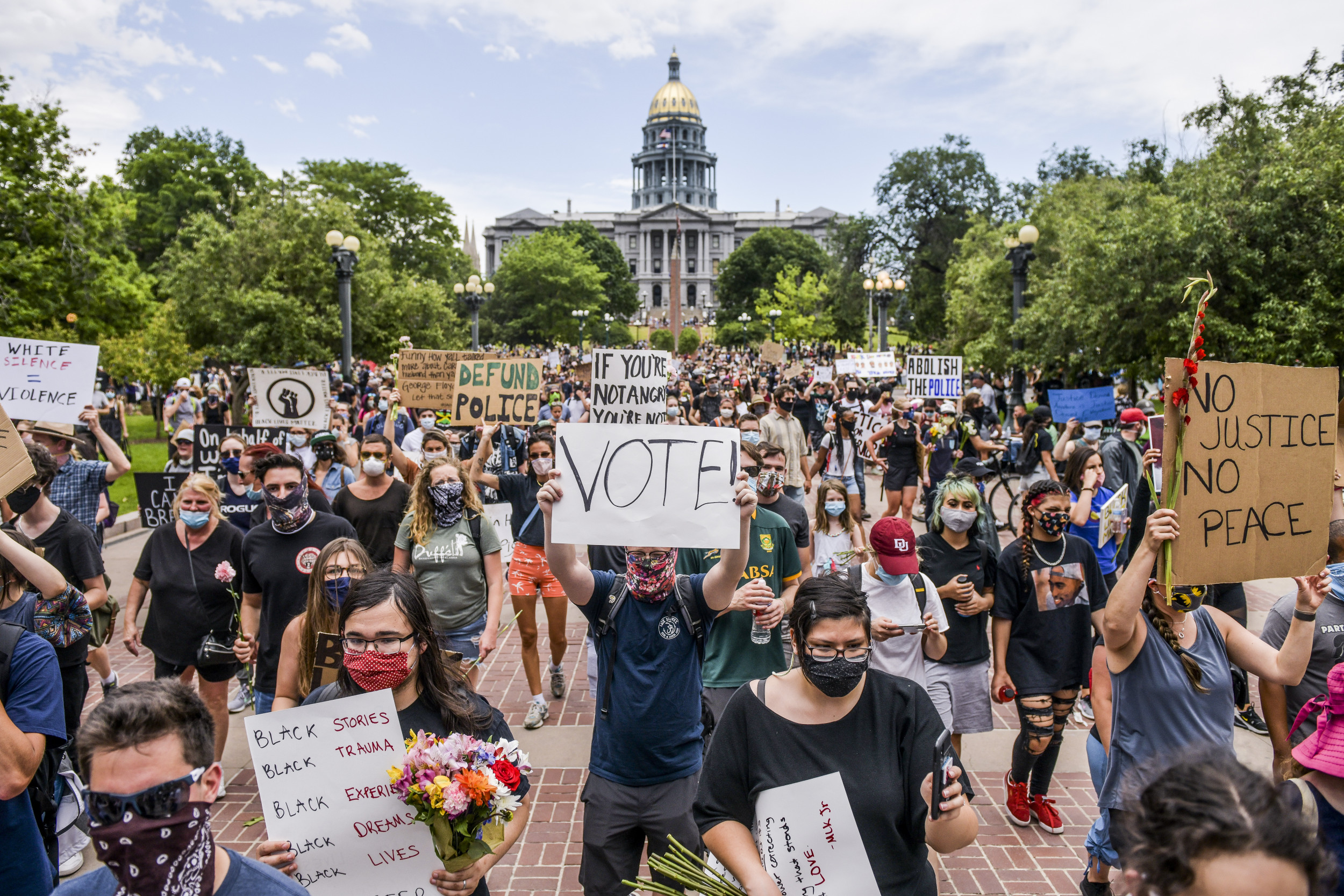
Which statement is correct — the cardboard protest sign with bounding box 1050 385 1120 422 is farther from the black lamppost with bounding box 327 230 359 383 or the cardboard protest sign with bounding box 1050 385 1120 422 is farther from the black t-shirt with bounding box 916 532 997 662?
the black lamppost with bounding box 327 230 359 383

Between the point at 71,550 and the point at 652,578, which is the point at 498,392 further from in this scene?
the point at 652,578

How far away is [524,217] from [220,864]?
5530 inches

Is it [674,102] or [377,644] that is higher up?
[674,102]

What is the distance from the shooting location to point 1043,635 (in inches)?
192

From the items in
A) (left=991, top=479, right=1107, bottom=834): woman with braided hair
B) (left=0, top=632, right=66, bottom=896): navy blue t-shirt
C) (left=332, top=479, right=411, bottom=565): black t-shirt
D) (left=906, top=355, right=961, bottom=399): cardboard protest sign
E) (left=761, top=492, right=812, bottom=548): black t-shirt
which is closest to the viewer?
(left=0, top=632, right=66, bottom=896): navy blue t-shirt

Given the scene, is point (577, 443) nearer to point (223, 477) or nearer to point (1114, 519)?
point (1114, 519)

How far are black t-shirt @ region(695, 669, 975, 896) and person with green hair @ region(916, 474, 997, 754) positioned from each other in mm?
2452

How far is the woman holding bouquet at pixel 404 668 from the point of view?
2.75m

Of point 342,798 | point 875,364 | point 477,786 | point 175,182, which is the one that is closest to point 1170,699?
point 477,786

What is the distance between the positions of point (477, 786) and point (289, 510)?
119 inches

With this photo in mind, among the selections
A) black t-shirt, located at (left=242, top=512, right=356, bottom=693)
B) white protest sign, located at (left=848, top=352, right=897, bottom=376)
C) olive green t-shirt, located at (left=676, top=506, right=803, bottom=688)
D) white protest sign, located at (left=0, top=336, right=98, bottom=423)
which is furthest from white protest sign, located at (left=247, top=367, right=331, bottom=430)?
white protest sign, located at (left=848, top=352, right=897, bottom=376)

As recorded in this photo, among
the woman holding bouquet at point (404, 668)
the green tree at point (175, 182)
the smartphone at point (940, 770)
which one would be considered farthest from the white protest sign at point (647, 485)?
the green tree at point (175, 182)

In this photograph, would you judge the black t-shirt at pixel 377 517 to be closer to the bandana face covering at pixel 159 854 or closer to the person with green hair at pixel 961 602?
the person with green hair at pixel 961 602

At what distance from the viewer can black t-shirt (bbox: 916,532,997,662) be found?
198 inches
